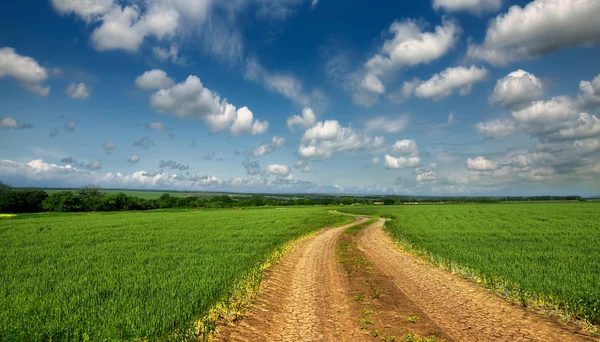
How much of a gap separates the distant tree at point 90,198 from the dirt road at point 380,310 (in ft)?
405

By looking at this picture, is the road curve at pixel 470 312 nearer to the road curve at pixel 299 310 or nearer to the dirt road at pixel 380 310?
the dirt road at pixel 380 310

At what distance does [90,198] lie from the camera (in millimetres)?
113750

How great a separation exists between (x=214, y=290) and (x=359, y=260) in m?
10.3

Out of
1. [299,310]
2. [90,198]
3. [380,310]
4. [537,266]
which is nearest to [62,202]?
[90,198]

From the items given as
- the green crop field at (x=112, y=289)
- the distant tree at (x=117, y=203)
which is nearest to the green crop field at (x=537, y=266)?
the green crop field at (x=112, y=289)

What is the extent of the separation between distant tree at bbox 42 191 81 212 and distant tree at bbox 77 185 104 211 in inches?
103

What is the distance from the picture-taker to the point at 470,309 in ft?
32.8

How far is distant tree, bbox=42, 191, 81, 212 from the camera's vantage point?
10094cm

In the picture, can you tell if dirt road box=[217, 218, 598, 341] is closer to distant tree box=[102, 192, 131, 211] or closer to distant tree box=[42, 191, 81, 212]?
distant tree box=[42, 191, 81, 212]

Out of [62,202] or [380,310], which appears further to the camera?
[62,202]

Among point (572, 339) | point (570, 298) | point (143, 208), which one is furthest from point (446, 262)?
point (143, 208)

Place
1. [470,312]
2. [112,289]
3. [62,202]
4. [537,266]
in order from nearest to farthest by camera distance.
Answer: [470,312]
[112,289]
[537,266]
[62,202]

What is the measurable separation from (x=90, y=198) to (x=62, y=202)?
455 inches

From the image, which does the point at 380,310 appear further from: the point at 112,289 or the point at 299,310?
the point at 112,289
